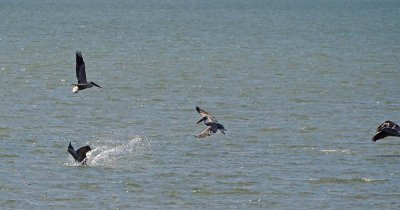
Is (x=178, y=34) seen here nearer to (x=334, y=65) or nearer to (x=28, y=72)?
(x=334, y=65)

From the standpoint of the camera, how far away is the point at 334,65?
208ft

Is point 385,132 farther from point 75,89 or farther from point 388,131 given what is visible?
point 75,89

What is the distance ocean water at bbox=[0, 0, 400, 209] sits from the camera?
87.3 feet

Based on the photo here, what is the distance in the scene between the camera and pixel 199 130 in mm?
36125

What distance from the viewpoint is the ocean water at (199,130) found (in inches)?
1048

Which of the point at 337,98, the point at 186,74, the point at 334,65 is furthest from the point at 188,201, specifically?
the point at 334,65

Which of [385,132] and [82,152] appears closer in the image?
[82,152]

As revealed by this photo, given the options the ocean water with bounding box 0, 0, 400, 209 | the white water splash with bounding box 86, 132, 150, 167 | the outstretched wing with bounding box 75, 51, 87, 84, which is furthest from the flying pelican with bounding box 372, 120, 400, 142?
the outstretched wing with bounding box 75, 51, 87, 84

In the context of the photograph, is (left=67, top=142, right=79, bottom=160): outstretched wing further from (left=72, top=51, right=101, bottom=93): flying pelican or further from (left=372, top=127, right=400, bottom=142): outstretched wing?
(left=372, top=127, right=400, bottom=142): outstretched wing

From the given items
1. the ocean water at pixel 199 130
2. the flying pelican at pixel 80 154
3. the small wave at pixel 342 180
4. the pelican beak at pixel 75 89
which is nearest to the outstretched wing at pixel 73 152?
the flying pelican at pixel 80 154

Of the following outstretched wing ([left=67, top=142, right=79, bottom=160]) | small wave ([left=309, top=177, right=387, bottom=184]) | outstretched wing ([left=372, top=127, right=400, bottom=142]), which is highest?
outstretched wing ([left=372, top=127, right=400, bottom=142])

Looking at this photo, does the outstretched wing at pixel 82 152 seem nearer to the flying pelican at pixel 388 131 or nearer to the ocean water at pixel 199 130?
the ocean water at pixel 199 130

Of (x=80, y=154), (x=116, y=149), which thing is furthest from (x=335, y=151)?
(x=80, y=154)

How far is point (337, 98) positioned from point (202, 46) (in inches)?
1407
